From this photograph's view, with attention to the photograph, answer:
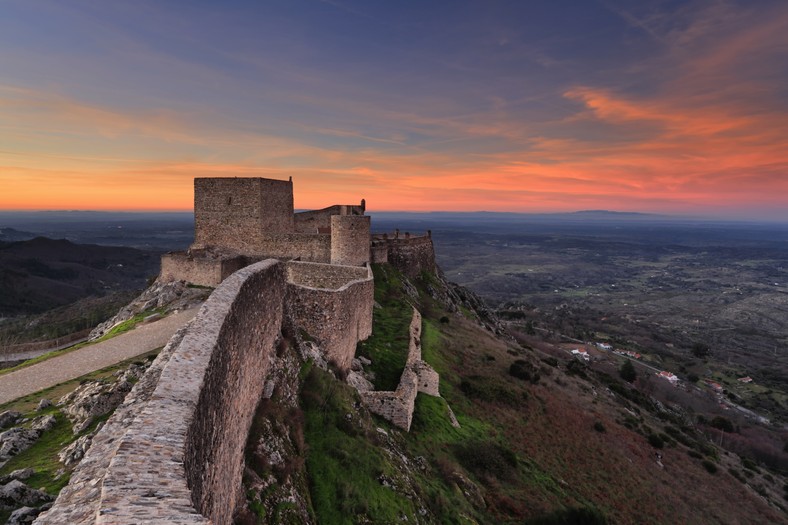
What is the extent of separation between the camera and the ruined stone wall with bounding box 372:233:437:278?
45062mm

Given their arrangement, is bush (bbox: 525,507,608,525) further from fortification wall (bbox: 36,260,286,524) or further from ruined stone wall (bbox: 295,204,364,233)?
ruined stone wall (bbox: 295,204,364,233)

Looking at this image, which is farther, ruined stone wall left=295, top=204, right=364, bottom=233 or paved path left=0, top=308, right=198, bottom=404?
ruined stone wall left=295, top=204, right=364, bottom=233

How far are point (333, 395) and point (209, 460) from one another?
7.73 meters

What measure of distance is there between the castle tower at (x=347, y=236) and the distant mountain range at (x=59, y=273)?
4498 inches

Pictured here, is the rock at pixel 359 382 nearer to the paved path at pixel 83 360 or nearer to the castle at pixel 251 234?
the paved path at pixel 83 360

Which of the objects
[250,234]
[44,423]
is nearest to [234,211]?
[250,234]

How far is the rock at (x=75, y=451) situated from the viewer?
27.2ft

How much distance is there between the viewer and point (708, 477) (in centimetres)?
3544

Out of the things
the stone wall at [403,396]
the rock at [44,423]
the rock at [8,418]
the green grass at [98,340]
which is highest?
the rock at [44,423]

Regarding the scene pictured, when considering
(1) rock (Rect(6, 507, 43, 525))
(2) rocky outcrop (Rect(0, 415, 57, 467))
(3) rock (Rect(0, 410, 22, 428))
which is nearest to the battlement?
(3) rock (Rect(0, 410, 22, 428))

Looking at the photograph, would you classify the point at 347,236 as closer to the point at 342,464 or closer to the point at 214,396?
the point at 342,464

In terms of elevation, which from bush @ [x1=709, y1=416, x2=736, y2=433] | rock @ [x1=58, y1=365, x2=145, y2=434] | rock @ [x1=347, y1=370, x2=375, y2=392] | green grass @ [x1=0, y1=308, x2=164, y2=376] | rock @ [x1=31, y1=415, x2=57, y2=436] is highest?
rock @ [x1=58, y1=365, x2=145, y2=434]

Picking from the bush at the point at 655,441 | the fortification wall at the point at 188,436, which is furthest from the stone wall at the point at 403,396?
the bush at the point at 655,441

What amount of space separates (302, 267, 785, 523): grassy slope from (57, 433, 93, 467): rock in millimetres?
4939
